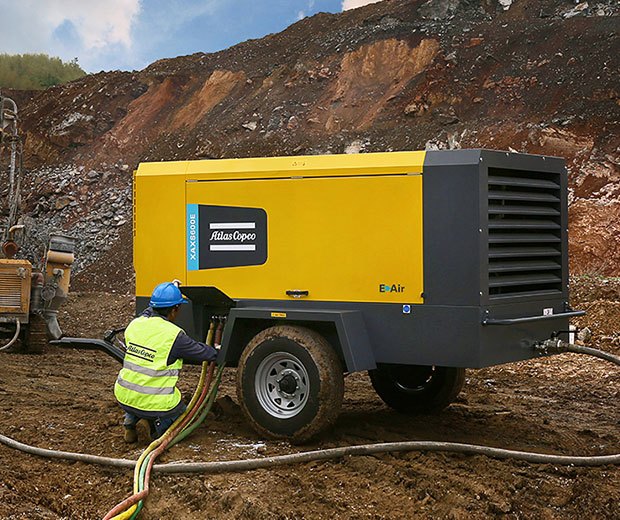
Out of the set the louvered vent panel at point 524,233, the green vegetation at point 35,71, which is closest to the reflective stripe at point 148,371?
the louvered vent panel at point 524,233

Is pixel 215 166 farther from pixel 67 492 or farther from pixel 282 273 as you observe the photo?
pixel 67 492

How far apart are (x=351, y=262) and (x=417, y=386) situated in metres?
2.07

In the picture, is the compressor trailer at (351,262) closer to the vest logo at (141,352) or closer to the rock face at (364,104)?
the vest logo at (141,352)

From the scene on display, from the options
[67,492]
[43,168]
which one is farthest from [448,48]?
[67,492]

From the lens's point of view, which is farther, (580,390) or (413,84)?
(413,84)

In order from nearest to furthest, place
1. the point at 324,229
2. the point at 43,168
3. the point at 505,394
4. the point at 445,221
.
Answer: the point at 445,221, the point at 324,229, the point at 505,394, the point at 43,168

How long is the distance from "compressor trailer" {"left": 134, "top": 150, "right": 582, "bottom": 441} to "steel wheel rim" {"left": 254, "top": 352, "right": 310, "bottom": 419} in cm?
1

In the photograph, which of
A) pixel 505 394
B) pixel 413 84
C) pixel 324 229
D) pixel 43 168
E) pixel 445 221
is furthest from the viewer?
pixel 43 168

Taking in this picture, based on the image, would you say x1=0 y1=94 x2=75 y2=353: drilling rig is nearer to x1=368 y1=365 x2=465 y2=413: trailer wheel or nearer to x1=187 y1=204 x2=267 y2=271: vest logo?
x1=187 y1=204 x2=267 y2=271: vest logo

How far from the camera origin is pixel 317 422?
7.05m

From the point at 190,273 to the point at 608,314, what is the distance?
7478mm

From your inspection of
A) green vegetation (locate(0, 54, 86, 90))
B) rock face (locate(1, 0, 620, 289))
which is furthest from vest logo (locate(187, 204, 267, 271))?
green vegetation (locate(0, 54, 86, 90))

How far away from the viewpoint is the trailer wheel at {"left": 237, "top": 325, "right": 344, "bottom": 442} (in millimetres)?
7041

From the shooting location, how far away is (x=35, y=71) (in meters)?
53.0
